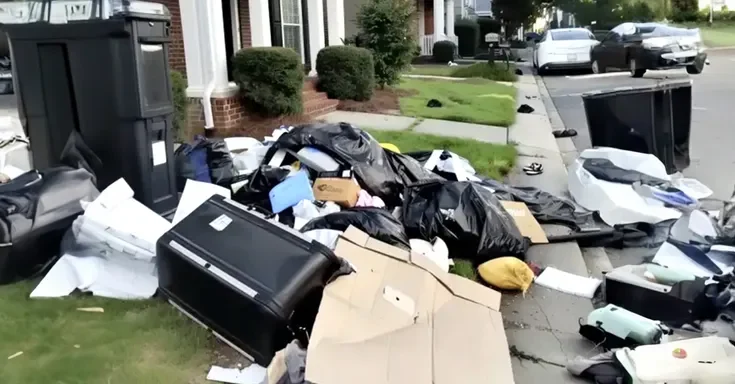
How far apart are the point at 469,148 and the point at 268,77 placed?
110 inches

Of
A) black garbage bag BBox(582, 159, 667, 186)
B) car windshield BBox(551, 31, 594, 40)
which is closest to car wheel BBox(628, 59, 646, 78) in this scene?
car windshield BBox(551, 31, 594, 40)

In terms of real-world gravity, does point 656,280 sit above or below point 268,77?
below

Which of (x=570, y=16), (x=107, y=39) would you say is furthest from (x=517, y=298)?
(x=570, y=16)

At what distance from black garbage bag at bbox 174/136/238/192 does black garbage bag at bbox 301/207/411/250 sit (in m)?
1.24

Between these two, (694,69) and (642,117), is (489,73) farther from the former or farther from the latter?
(642,117)

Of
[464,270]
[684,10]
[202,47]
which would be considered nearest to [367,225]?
[464,270]

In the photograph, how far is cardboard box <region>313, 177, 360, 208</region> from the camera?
16.1ft

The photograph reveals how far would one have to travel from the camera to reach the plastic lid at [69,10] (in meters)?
4.23

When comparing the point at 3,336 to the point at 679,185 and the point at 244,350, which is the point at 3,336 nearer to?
the point at 244,350

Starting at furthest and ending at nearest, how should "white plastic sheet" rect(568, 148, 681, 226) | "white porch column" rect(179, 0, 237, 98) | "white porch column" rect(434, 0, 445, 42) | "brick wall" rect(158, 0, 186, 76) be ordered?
"white porch column" rect(434, 0, 445, 42), "brick wall" rect(158, 0, 186, 76), "white porch column" rect(179, 0, 237, 98), "white plastic sheet" rect(568, 148, 681, 226)

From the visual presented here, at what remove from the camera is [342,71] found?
11.6 metres

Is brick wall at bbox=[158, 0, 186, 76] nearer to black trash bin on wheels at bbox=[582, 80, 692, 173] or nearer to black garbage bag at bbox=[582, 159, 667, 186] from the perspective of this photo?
black trash bin on wheels at bbox=[582, 80, 692, 173]

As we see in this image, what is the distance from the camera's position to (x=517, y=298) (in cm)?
411

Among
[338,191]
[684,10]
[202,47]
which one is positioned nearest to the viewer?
[338,191]
